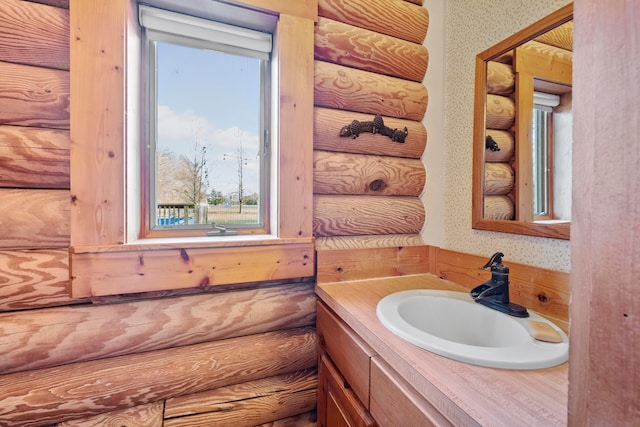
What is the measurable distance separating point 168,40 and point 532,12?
4.77ft

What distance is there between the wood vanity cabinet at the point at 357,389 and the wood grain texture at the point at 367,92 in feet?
3.10

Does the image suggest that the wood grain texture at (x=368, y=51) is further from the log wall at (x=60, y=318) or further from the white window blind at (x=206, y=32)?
the log wall at (x=60, y=318)

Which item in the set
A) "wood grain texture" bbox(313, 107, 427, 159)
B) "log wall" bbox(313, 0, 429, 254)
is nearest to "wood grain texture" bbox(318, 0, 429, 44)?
"log wall" bbox(313, 0, 429, 254)

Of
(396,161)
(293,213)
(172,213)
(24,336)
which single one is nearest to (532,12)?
(396,161)

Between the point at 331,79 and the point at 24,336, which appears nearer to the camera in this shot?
the point at 24,336

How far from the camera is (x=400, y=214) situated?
143 centimetres

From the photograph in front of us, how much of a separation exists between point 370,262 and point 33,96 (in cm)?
144

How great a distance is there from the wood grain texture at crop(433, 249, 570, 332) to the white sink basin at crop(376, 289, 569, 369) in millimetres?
66

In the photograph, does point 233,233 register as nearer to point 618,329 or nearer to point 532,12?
point 618,329

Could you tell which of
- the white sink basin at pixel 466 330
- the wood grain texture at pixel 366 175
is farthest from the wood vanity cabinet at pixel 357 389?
the wood grain texture at pixel 366 175

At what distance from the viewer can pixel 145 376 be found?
3.42ft

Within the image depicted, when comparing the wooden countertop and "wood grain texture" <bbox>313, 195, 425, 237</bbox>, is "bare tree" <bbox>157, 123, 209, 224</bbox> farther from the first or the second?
the wooden countertop

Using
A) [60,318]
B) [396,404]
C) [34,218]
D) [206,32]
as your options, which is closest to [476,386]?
[396,404]

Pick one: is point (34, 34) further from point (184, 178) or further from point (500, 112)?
point (500, 112)
